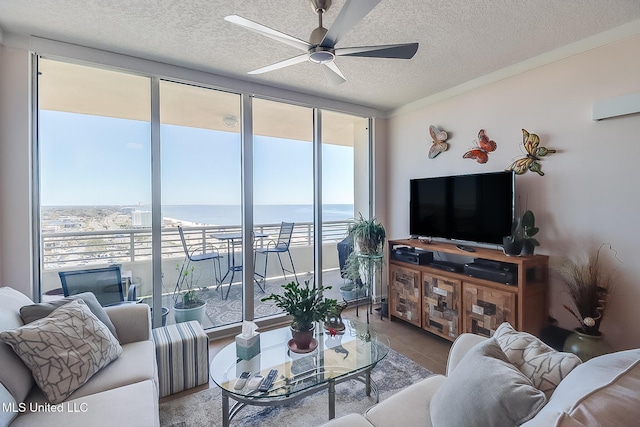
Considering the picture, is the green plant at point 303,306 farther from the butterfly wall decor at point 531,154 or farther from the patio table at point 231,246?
the butterfly wall decor at point 531,154

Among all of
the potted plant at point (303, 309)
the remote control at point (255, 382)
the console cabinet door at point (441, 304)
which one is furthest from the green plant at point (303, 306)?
the console cabinet door at point (441, 304)

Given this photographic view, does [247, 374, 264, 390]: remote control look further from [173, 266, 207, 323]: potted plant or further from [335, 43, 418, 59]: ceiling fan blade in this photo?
[335, 43, 418, 59]: ceiling fan blade

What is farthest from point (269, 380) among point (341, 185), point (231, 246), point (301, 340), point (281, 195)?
point (341, 185)

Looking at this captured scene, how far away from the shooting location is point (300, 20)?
206 centimetres

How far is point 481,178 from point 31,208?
12.4ft

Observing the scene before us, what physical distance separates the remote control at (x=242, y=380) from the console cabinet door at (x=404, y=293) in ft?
6.61

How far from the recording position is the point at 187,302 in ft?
9.91

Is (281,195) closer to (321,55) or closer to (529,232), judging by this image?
(321,55)

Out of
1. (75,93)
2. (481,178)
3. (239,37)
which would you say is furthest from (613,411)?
(75,93)

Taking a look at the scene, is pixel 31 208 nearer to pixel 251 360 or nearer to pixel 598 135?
pixel 251 360

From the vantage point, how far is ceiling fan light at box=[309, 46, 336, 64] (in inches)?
67.8

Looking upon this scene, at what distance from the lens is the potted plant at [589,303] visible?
6.86 ft

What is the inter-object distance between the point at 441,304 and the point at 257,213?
2113mm

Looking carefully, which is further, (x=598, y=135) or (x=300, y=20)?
(x=598, y=135)
